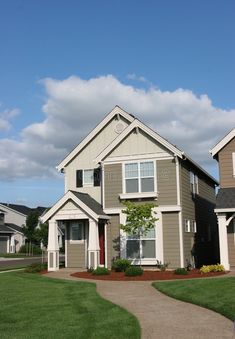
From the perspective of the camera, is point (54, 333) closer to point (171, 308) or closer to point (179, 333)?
point (179, 333)

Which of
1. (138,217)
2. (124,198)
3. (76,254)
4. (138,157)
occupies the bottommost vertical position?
(76,254)

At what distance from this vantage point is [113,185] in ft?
80.3

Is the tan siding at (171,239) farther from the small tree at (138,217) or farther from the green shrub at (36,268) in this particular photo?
the green shrub at (36,268)

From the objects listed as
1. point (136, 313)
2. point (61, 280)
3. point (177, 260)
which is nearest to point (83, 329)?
point (136, 313)

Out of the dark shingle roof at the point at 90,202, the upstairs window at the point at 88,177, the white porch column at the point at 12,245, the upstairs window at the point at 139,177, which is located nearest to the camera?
the dark shingle roof at the point at 90,202

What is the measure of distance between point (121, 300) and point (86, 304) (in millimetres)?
1388

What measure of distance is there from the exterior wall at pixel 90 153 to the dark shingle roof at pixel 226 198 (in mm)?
7449

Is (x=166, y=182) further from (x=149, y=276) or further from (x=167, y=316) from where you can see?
(x=167, y=316)

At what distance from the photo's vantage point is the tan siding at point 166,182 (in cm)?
2316

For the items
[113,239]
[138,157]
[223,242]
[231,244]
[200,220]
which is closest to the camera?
[223,242]

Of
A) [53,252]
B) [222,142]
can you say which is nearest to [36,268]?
[53,252]

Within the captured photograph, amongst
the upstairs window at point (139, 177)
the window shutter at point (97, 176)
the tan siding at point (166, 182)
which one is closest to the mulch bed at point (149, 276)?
the tan siding at point (166, 182)

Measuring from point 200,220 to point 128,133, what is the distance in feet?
24.6

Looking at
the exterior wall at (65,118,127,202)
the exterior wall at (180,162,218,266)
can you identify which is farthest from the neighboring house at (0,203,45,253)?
the exterior wall at (180,162,218,266)
